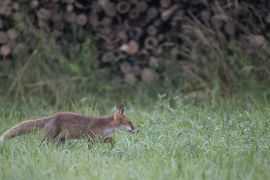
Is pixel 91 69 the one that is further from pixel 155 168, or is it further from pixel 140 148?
pixel 155 168

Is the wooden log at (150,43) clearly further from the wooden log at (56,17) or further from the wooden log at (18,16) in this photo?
the wooden log at (18,16)

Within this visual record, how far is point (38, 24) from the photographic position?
421 inches

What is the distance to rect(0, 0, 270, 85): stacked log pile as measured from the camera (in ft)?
33.5

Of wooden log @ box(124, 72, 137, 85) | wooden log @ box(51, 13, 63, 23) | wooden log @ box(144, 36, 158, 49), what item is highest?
wooden log @ box(51, 13, 63, 23)

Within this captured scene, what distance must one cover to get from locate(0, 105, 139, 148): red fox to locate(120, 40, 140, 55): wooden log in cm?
314

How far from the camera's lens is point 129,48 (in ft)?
34.2

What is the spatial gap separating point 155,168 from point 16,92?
4.82 m

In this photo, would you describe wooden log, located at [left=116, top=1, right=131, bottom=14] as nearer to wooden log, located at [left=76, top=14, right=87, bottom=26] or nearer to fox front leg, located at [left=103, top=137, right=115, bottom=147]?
wooden log, located at [left=76, top=14, right=87, bottom=26]

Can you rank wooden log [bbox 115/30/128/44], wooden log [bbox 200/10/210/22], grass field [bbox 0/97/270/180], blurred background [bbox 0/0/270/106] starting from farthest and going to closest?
wooden log [bbox 115/30/128/44]
wooden log [bbox 200/10/210/22]
blurred background [bbox 0/0/270/106]
grass field [bbox 0/97/270/180]

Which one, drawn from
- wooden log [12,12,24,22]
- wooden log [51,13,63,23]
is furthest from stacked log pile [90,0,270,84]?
wooden log [12,12,24,22]

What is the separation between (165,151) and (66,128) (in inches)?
43.9

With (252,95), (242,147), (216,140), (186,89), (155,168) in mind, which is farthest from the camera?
(186,89)

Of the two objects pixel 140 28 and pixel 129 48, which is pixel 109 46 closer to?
pixel 129 48

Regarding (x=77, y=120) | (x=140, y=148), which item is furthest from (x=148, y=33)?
(x=140, y=148)
